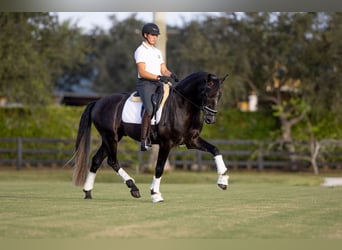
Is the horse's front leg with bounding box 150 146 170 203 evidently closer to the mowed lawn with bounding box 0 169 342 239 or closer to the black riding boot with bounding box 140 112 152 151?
the mowed lawn with bounding box 0 169 342 239

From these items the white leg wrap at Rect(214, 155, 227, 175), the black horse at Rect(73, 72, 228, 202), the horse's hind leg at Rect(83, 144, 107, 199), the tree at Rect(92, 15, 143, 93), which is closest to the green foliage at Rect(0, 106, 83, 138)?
the black horse at Rect(73, 72, 228, 202)

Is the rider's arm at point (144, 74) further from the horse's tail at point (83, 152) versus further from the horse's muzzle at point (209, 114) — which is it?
the horse's tail at point (83, 152)

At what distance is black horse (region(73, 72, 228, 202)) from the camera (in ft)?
34.0

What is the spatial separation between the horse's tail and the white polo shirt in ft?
5.35

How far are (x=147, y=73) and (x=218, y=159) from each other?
162 centimetres

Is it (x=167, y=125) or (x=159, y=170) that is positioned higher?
(x=167, y=125)

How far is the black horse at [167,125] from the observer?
10352 millimetres

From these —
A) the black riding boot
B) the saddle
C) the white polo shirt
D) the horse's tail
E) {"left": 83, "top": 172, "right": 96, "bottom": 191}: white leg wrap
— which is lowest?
{"left": 83, "top": 172, "right": 96, "bottom": 191}: white leg wrap

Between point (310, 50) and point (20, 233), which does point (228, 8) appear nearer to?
point (20, 233)


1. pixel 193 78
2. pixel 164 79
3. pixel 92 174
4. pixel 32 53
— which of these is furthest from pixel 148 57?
pixel 32 53

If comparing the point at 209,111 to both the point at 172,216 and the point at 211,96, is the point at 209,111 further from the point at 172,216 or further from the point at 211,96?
the point at 172,216

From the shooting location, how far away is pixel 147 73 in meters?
10.8

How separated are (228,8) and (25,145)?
13.8 m

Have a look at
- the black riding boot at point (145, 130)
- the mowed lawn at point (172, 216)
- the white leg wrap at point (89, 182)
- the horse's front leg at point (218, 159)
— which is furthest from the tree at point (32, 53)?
the horse's front leg at point (218, 159)
